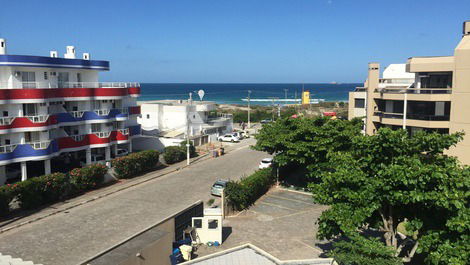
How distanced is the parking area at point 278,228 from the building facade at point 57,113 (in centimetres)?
1813

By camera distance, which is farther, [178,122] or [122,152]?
[178,122]

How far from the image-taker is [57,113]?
118ft

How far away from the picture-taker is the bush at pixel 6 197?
25.7m

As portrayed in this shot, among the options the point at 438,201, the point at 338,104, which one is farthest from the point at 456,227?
the point at 338,104

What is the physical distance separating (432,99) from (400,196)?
2301 cm

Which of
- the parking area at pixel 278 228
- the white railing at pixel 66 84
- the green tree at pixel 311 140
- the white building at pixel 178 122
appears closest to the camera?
the parking area at pixel 278 228

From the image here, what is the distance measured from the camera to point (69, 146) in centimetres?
3641

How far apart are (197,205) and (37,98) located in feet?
61.3

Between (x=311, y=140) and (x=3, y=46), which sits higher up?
(x=3, y=46)

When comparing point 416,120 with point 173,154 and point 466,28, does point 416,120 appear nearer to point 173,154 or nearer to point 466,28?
point 466,28

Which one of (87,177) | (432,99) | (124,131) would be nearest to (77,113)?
(124,131)

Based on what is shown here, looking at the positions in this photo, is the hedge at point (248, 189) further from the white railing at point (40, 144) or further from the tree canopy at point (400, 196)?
the white railing at point (40, 144)

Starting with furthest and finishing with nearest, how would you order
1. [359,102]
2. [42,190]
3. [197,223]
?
[359,102], [42,190], [197,223]

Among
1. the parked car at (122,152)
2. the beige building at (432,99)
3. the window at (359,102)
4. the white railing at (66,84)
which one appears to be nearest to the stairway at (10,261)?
the white railing at (66,84)
